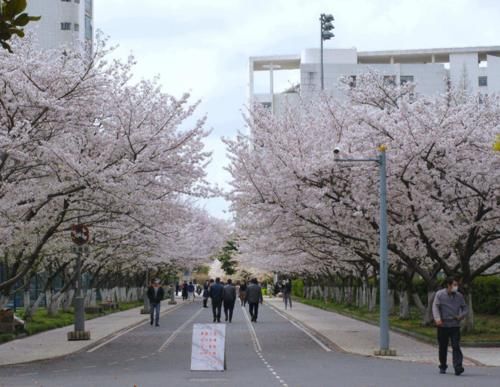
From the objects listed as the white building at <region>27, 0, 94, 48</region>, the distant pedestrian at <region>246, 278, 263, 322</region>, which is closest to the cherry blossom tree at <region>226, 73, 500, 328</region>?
the distant pedestrian at <region>246, 278, 263, 322</region>

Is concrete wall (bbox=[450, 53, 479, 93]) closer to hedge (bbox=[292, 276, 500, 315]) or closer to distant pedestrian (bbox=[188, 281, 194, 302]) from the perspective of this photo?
distant pedestrian (bbox=[188, 281, 194, 302])

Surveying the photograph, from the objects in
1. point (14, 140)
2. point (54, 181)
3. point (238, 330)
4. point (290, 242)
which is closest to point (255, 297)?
point (238, 330)

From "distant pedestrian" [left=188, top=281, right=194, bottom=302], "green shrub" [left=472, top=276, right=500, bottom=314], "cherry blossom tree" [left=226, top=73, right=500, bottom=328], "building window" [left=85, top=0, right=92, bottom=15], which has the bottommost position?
"distant pedestrian" [left=188, top=281, right=194, bottom=302]

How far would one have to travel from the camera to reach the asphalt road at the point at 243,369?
Answer: 1560 cm

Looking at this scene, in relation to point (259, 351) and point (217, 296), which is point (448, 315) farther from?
point (217, 296)

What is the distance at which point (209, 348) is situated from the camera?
17.9m

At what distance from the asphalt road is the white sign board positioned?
215 mm

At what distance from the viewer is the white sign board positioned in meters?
17.8

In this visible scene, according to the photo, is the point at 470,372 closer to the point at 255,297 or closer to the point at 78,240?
the point at 78,240

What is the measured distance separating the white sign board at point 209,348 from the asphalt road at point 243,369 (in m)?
0.21

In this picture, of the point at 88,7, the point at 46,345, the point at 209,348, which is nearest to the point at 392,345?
the point at 209,348

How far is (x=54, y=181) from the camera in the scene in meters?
20.9

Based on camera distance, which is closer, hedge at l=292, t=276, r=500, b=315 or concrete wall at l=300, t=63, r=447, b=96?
hedge at l=292, t=276, r=500, b=315

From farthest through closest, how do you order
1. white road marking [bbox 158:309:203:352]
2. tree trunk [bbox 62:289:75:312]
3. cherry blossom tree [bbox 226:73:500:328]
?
1. tree trunk [bbox 62:289:75:312]
2. white road marking [bbox 158:309:203:352]
3. cherry blossom tree [bbox 226:73:500:328]
